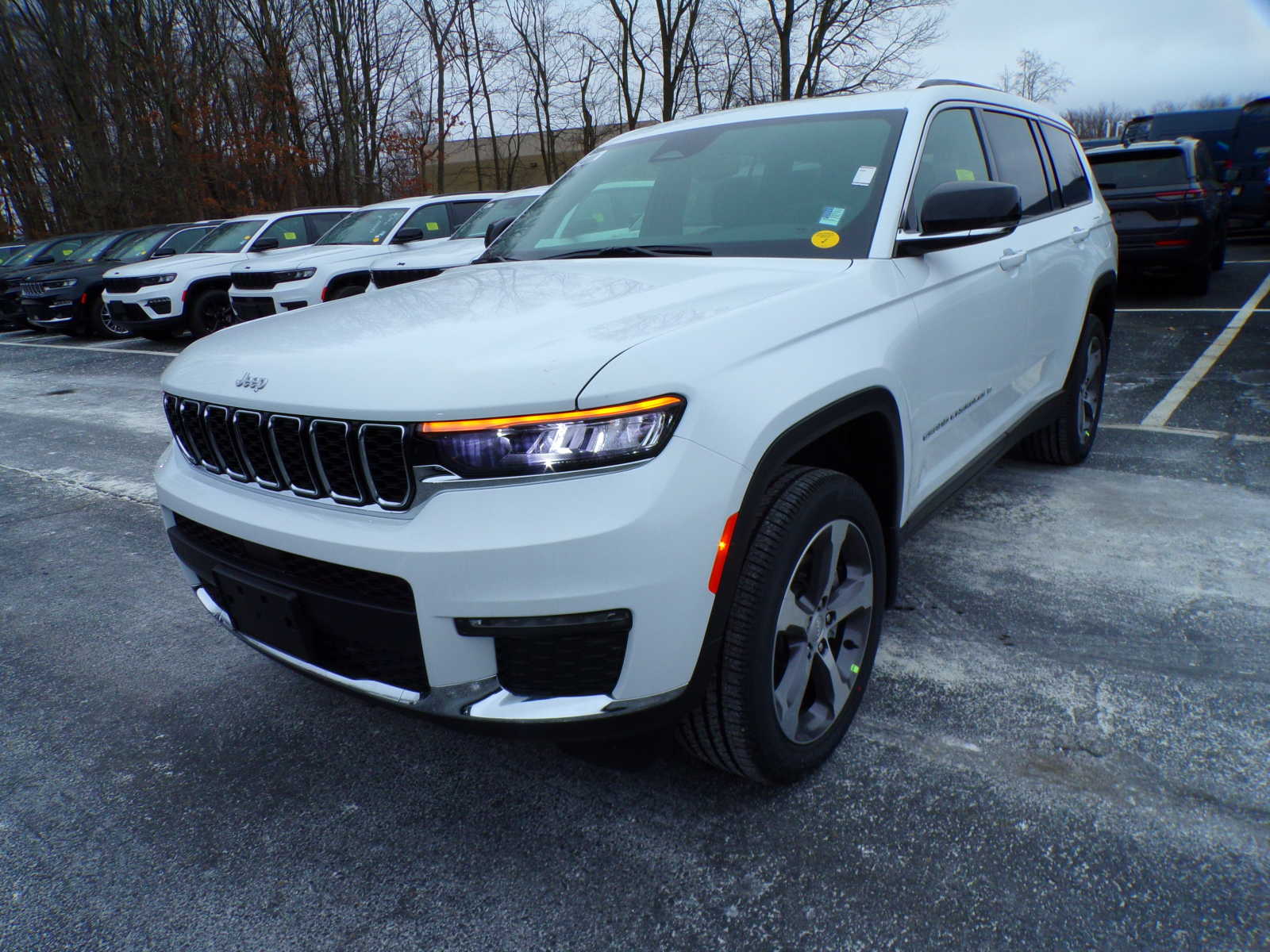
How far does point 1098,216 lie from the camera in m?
4.54

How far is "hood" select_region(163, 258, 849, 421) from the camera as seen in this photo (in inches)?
67.0

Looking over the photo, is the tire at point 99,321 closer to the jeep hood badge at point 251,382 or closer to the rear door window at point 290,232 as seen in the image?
the rear door window at point 290,232

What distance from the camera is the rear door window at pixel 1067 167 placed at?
4145mm

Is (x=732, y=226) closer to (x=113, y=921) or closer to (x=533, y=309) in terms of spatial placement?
(x=533, y=309)

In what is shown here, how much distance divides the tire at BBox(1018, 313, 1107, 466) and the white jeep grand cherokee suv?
1522 mm

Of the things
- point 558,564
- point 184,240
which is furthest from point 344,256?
point 558,564

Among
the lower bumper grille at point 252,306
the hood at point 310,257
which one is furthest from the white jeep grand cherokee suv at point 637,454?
the lower bumper grille at point 252,306

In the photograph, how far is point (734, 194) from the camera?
2.93 meters

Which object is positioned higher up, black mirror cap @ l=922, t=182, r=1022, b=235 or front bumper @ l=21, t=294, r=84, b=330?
black mirror cap @ l=922, t=182, r=1022, b=235

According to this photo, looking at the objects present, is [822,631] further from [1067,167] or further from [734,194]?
[1067,167]

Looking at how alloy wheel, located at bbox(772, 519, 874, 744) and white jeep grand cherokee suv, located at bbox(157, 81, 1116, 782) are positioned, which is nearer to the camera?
white jeep grand cherokee suv, located at bbox(157, 81, 1116, 782)

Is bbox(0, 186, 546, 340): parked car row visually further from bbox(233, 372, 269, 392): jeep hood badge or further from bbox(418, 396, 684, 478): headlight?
bbox(418, 396, 684, 478): headlight

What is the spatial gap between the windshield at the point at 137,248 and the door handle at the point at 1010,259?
14.5 m

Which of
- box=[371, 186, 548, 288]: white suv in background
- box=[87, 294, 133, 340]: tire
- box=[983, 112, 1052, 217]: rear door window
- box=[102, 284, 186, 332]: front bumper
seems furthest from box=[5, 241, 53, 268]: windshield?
box=[983, 112, 1052, 217]: rear door window
